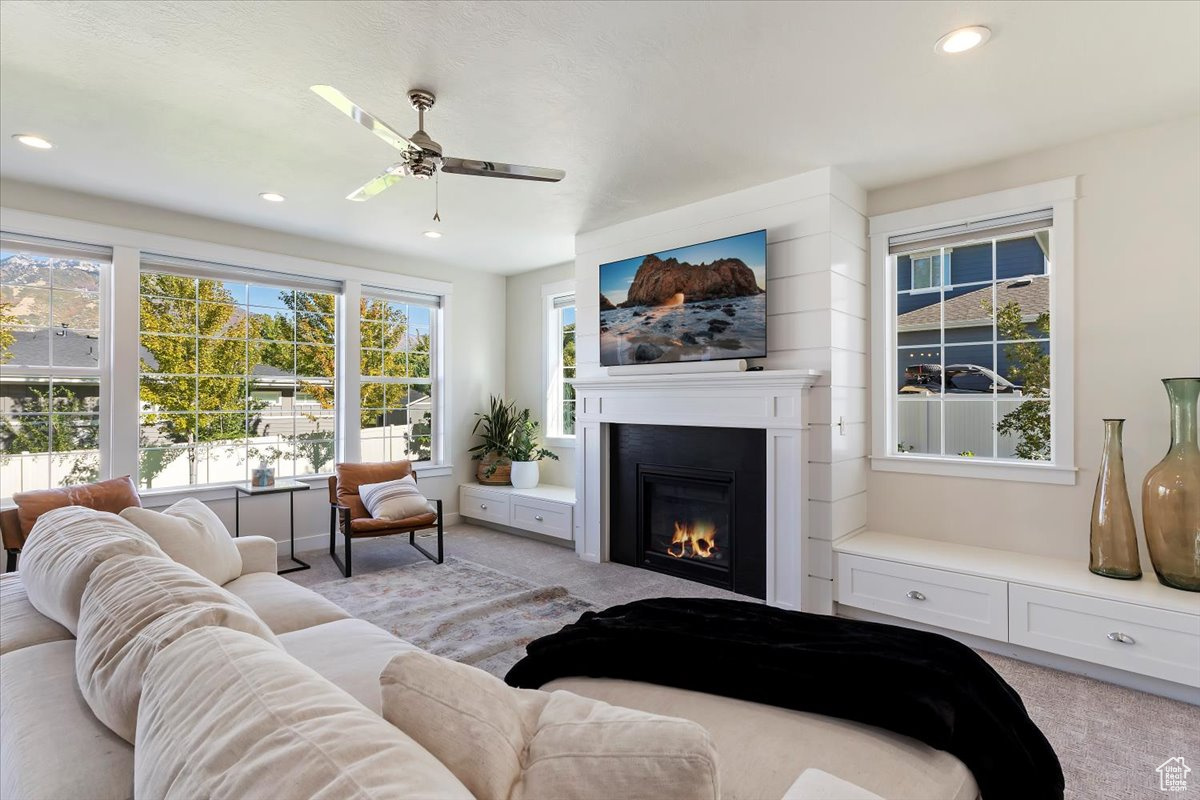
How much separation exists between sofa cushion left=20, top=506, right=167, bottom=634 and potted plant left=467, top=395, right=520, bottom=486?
157 inches

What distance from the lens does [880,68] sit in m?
2.44

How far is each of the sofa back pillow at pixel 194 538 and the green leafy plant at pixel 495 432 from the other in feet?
11.0

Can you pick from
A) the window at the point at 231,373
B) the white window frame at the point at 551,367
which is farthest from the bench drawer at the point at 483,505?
the window at the point at 231,373

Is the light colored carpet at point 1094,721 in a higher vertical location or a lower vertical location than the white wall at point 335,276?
lower

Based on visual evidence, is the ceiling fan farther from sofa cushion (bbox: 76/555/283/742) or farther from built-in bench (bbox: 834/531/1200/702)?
built-in bench (bbox: 834/531/1200/702)

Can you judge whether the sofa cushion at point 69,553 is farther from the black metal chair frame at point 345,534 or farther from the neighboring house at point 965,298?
the neighboring house at point 965,298

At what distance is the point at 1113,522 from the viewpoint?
9.31 feet

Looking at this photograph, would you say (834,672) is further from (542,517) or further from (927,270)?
(542,517)

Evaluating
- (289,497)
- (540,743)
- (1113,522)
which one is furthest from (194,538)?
(1113,522)

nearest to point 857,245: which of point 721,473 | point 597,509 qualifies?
point 721,473

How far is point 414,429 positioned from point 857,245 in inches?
169

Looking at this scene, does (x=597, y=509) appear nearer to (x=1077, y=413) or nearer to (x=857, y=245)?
(x=857, y=245)

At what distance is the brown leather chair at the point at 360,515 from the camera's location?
425 centimetres

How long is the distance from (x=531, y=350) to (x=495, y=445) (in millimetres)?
1051
